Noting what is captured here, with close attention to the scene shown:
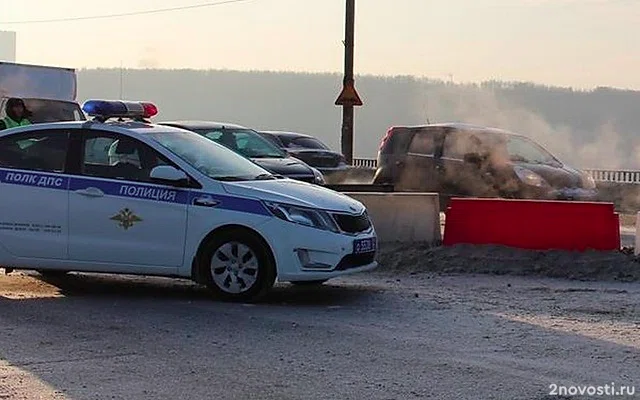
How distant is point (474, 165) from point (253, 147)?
411 cm

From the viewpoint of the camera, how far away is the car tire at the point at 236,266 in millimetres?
9711

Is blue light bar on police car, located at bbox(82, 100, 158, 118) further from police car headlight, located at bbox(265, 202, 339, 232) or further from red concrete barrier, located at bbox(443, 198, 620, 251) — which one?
red concrete barrier, located at bbox(443, 198, 620, 251)

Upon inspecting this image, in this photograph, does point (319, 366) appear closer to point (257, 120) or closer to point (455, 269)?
point (455, 269)

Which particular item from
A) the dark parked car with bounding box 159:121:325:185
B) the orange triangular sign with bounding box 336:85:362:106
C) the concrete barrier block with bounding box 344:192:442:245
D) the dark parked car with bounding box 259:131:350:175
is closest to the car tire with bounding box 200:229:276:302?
the concrete barrier block with bounding box 344:192:442:245

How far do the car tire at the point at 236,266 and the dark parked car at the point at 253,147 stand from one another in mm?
6139

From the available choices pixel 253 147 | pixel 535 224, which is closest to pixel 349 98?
pixel 253 147

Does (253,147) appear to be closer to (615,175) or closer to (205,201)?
(205,201)

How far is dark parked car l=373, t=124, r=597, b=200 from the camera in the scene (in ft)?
59.2

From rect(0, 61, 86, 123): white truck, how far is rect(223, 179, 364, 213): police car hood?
1046 cm

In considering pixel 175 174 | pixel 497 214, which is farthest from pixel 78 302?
pixel 497 214

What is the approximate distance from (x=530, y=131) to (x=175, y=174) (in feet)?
54.4

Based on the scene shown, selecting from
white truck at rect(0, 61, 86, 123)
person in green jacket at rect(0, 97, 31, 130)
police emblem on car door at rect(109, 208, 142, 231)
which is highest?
white truck at rect(0, 61, 86, 123)

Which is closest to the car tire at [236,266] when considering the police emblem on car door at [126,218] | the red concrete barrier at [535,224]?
the police emblem on car door at [126,218]

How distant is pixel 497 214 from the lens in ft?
40.8
